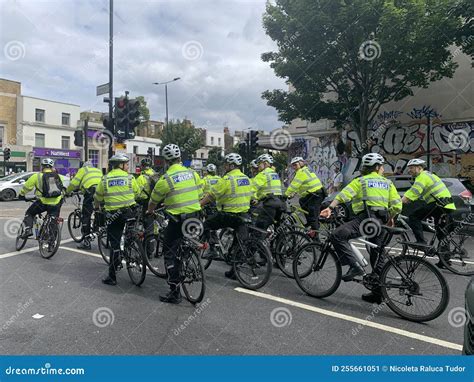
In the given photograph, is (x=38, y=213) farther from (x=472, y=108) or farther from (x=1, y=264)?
(x=472, y=108)

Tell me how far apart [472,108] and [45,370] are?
20206 mm

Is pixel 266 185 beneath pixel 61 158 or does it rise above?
beneath

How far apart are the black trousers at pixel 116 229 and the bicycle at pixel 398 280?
105 inches

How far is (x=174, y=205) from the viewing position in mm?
4977

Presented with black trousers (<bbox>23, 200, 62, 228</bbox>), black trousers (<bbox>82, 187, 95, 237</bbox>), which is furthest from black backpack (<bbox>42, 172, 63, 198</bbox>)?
black trousers (<bbox>82, 187, 95, 237</bbox>)

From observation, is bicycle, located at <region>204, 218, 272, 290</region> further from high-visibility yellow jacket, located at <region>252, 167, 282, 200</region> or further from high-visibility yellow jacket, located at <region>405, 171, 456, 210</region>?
high-visibility yellow jacket, located at <region>405, 171, 456, 210</region>

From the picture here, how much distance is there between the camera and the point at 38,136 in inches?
1657

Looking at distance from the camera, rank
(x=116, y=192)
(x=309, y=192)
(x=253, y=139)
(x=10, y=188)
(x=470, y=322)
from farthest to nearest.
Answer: (x=10, y=188), (x=253, y=139), (x=309, y=192), (x=116, y=192), (x=470, y=322)

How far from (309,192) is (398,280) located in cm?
330

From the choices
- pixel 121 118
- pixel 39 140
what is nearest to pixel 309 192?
pixel 121 118

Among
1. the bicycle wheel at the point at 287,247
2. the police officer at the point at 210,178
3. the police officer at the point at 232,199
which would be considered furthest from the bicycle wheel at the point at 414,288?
the police officer at the point at 210,178

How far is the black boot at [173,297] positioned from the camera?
16.4 ft

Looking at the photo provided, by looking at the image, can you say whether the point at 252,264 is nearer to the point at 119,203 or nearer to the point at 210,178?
the point at 119,203

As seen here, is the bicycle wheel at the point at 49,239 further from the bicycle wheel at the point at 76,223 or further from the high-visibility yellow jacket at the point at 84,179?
the bicycle wheel at the point at 76,223
